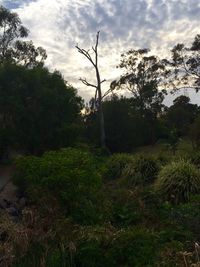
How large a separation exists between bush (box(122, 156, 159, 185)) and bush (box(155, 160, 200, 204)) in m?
2.26

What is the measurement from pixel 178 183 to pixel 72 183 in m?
4.32

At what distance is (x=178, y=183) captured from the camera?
14172mm

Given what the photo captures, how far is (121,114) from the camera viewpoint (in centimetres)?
3600

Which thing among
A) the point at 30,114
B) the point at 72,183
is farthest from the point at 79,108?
the point at 72,183

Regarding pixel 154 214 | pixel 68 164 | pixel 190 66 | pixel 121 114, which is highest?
pixel 190 66

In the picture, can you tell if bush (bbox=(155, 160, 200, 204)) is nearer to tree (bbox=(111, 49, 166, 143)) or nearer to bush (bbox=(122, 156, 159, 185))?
bush (bbox=(122, 156, 159, 185))

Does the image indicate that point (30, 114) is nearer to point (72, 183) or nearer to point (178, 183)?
point (178, 183)

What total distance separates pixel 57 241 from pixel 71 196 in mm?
3135

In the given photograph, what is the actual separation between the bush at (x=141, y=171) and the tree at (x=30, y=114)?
29.8 feet

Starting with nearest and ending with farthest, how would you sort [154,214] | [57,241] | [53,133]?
[57,241] → [154,214] → [53,133]

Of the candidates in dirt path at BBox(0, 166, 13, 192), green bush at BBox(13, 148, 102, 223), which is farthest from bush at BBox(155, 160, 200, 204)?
dirt path at BBox(0, 166, 13, 192)

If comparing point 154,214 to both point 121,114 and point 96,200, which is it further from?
point 121,114

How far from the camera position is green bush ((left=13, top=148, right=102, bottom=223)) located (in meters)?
10.8

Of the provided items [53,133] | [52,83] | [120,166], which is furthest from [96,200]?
[52,83]
